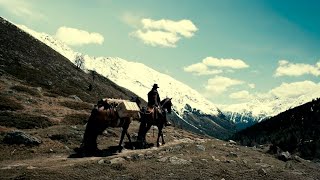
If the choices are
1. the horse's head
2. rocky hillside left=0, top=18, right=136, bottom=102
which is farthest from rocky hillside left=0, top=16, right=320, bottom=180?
rocky hillside left=0, top=18, right=136, bottom=102

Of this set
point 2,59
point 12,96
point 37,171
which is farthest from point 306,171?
point 2,59

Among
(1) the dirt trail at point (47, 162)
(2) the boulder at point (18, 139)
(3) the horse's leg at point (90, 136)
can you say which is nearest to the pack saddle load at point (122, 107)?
(3) the horse's leg at point (90, 136)

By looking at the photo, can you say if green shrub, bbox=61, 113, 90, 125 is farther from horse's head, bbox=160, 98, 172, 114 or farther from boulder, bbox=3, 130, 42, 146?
boulder, bbox=3, 130, 42, 146

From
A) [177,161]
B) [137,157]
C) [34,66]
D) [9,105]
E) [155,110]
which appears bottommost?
[137,157]

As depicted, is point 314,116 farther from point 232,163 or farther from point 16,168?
point 16,168

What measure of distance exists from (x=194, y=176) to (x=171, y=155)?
4.72m

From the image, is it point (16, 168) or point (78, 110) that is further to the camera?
point (78, 110)

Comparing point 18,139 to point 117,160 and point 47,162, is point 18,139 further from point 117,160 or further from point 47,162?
point 117,160

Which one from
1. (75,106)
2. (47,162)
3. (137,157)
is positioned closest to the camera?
(47,162)

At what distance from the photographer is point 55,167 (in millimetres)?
22391

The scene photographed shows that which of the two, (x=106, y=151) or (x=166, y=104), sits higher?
(x=166, y=104)

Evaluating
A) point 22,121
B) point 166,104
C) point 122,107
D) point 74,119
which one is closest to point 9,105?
point 74,119

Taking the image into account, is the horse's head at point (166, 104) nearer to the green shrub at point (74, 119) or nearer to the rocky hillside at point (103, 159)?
the rocky hillside at point (103, 159)

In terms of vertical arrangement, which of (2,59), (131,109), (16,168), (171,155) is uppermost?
(2,59)
